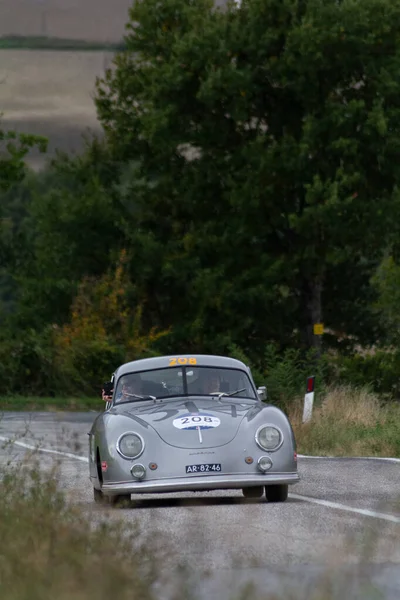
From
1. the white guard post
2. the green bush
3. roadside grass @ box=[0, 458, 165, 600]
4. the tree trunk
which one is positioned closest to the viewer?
roadside grass @ box=[0, 458, 165, 600]

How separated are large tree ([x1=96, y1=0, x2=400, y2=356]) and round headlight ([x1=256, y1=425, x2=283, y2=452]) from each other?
36.3 metres

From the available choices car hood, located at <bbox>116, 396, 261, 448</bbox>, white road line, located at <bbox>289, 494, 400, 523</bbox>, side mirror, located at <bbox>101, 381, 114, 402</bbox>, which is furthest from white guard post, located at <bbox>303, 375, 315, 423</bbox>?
car hood, located at <bbox>116, 396, 261, 448</bbox>

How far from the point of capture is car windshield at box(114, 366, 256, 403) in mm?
14594

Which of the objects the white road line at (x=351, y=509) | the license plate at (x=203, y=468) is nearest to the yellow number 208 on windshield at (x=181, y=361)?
the white road line at (x=351, y=509)

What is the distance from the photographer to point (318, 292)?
54688 millimetres

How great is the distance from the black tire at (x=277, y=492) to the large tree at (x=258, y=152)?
119ft

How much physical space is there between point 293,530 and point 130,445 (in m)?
2.60

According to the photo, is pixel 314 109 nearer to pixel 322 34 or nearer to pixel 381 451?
pixel 322 34

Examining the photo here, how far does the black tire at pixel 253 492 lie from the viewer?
1370 cm

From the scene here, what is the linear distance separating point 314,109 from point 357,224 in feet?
13.4

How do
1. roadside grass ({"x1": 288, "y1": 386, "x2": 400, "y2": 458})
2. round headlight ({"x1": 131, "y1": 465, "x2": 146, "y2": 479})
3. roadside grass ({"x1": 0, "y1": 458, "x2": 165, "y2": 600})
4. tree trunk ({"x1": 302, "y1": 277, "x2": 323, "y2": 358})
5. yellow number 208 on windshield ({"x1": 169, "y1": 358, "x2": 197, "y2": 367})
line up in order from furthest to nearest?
1. tree trunk ({"x1": 302, "y1": 277, "x2": 323, "y2": 358})
2. roadside grass ({"x1": 288, "y1": 386, "x2": 400, "y2": 458})
3. yellow number 208 on windshield ({"x1": 169, "y1": 358, "x2": 197, "y2": 367})
4. round headlight ({"x1": 131, "y1": 465, "x2": 146, "y2": 479})
5. roadside grass ({"x1": 0, "y1": 458, "x2": 165, "y2": 600})

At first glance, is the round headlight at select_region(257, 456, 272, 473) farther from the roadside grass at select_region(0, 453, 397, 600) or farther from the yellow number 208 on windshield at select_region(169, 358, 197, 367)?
the roadside grass at select_region(0, 453, 397, 600)

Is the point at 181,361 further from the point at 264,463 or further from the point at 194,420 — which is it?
the point at 264,463

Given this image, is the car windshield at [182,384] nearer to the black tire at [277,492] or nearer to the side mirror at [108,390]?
the side mirror at [108,390]
